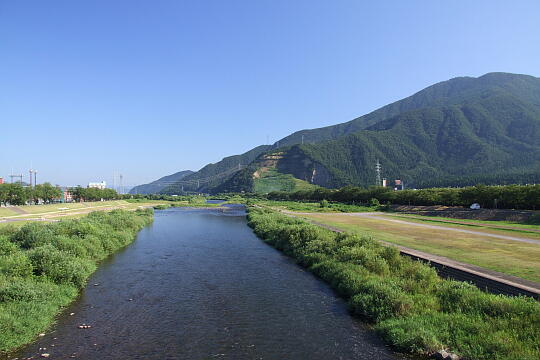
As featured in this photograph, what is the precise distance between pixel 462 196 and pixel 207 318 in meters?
64.1

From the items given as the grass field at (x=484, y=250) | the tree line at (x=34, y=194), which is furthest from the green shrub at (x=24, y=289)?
the tree line at (x=34, y=194)

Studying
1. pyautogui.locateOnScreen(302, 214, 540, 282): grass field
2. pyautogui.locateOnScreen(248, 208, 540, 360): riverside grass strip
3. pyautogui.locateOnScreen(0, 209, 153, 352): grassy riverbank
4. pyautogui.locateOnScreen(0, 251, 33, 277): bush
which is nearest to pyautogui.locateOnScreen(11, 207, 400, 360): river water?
pyautogui.locateOnScreen(0, 209, 153, 352): grassy riverbank

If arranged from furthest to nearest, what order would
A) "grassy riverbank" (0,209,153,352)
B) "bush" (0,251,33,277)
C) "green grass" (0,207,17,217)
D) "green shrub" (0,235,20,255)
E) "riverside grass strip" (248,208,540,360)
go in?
"green grass" (0,207,17,217) < "green shrub" (0,235,20,255) < "bush" (0,251,33,277) < "grassy riverbank" (0,209,153,352) < "riverside grass strip" (248,208,540,360)

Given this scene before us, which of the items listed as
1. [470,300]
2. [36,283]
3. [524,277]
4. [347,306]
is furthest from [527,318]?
[36,283]

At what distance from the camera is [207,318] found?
16422 mm

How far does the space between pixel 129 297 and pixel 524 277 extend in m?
21.2

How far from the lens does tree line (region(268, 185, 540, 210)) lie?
52.9 meters

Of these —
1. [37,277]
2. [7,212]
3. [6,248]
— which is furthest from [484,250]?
[7,212]

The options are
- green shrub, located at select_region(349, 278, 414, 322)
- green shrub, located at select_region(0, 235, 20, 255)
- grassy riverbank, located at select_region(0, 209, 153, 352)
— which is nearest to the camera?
grassy riverbank, located at select_region(0, 209, 153, 352)

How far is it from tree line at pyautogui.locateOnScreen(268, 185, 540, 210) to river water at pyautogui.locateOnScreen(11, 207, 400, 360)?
45326mm

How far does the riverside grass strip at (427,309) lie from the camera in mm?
11430

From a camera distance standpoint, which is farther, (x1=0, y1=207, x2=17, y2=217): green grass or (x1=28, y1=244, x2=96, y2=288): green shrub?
(x1=0, y1=207, x2=17, y2=217): green grass

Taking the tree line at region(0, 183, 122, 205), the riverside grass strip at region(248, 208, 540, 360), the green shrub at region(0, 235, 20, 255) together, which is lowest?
the riverside grass strip at region(248, 208, 540, 360)

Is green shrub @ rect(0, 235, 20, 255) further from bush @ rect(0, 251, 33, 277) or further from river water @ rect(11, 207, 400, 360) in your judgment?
river water @ rect(11, 207, 400, 360)
